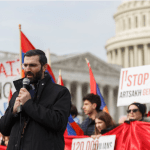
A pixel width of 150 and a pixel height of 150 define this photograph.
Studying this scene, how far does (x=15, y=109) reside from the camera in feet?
11.8

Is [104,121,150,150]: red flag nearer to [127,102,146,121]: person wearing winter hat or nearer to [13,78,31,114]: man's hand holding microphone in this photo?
[127,102,146,121]: person wearing winter hat

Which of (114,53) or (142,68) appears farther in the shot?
(114,53)

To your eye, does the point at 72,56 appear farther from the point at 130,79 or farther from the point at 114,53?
the point at 130,79

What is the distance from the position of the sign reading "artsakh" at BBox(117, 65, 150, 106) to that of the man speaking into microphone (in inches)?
150

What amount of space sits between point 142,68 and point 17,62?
3430 mm

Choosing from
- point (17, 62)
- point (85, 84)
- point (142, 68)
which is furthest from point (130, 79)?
point (85, 84)

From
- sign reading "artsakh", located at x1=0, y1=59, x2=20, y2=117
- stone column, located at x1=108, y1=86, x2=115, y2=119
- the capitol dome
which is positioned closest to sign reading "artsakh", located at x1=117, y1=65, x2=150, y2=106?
sign reading "artsakh", located at x1=0, y1=59, x2=20, y2=117

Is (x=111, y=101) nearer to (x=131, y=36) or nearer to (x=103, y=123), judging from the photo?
(x=131, y=36)

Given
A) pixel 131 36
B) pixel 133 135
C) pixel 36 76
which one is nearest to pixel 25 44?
pixel 133 135

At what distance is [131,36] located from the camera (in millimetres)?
80812

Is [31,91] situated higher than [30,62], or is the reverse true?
[30,62]

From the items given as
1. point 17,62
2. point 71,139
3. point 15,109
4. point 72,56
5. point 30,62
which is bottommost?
point 71,139

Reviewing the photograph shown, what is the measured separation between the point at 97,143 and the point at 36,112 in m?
2.93

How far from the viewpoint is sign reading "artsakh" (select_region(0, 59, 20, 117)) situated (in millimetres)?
9672
